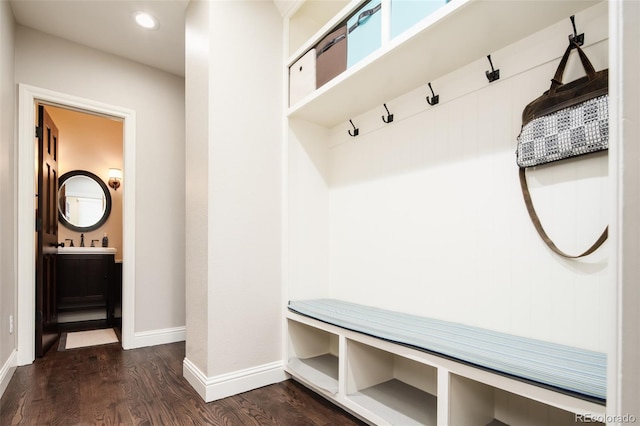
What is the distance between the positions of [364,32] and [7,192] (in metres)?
2.47

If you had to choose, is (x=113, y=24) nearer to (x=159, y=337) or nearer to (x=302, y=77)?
(x=302, y=77)

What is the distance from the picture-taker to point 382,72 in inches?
64.9

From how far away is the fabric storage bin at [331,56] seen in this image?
177cm

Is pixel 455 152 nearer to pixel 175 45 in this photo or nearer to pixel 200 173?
pixel 200 173

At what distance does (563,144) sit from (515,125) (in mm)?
239

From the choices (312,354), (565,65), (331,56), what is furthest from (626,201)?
(312,354)

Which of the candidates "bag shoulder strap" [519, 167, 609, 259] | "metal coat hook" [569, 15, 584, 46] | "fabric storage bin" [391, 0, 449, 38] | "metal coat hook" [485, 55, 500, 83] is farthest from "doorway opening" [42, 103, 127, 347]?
"metal coat hook" [569, 15, 584, 46]

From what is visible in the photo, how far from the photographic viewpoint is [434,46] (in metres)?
1.43

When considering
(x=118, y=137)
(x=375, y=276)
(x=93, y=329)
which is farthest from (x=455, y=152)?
(x=118, y=137)

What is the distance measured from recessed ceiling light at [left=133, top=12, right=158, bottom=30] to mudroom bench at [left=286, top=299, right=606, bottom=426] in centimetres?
229

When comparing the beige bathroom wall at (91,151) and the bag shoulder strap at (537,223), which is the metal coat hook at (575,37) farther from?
the beige bathroom wall at (91,151)

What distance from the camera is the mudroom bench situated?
97 centimetres

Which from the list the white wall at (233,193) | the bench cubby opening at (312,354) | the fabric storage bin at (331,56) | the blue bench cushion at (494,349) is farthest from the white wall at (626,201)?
the white wall at (233,193)

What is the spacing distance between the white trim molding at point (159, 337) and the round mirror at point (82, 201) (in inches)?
80.5
